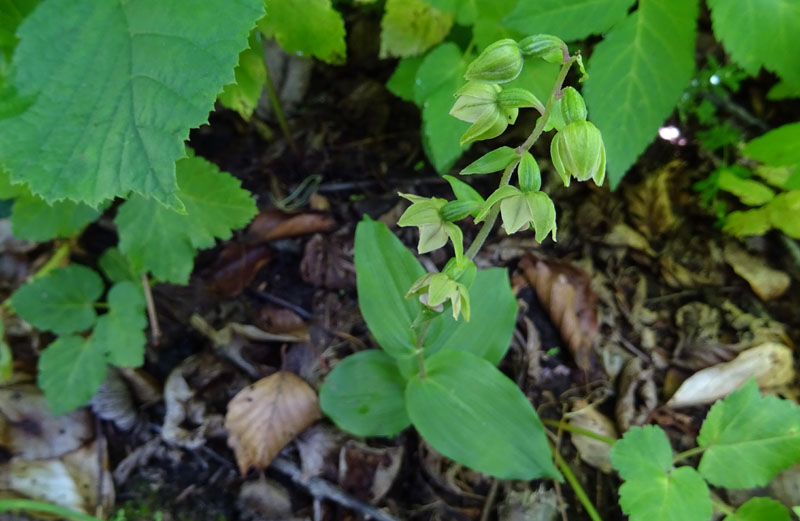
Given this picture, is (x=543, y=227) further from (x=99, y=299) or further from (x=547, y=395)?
(x=99, y=299)

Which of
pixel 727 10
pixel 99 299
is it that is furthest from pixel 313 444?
pixel 727 10

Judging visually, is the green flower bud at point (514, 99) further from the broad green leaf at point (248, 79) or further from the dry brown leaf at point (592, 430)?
the dry brown leaf at point (592, 430)

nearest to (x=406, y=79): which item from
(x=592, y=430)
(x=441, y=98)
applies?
(x=441, y=98)

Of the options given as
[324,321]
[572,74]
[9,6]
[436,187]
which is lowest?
[324,321]

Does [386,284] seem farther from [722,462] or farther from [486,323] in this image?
[722,462]

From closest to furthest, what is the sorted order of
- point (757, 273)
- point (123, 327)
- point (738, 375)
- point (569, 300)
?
1. point (123, 327)
2. point (738, 375)
3. point (569, 300)
4. point (757, 273)

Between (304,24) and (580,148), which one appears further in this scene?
(304,24)

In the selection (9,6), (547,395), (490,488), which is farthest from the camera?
(547,395)
